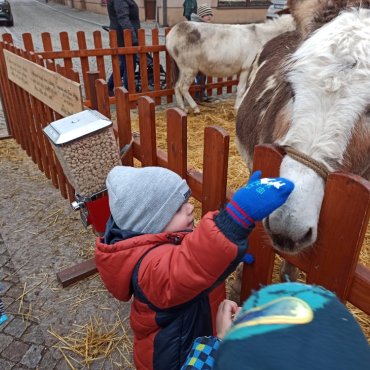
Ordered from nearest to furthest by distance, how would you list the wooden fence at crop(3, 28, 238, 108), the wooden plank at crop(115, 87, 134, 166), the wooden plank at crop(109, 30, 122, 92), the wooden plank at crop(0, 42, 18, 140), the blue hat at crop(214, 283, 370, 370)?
the blue hat at crop(214, 283, 370, 370) < the wooden plank at crop(115, 87, 134, 166) < the wooden plank at crop(0, 42, 18, 140) < the wooden fence at crop(3, 28, 238, 108) < the wooden plank at crop(109, 30, 122, 92)

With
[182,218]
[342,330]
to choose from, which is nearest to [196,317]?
[182,218]

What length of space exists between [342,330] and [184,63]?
6476 millimetres

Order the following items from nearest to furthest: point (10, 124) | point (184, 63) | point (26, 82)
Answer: point (26, 82)
point (10, 124)
point (184, 63)

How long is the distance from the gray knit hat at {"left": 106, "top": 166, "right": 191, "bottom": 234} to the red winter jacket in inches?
2.5

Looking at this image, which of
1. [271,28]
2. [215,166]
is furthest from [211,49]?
[215,166]

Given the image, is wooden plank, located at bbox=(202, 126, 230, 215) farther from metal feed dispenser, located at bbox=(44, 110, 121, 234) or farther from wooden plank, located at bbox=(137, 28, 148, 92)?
wooden plank, located at bbox=(137, 28, 148, 92)

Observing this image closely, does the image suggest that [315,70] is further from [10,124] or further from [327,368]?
[10,124]

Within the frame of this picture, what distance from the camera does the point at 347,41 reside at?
1424 mm

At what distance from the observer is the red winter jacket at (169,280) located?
1067mm

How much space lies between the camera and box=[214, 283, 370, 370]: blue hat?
46 cm

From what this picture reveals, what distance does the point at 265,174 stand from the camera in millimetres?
1421

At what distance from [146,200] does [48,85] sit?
1.87m

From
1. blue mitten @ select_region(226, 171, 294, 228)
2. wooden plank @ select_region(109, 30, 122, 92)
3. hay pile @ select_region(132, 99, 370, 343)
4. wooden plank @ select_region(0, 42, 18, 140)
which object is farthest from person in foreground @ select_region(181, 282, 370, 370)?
wooden plank @ select_region(109, 30, 122, 92)

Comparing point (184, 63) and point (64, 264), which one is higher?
point (184, 63)
